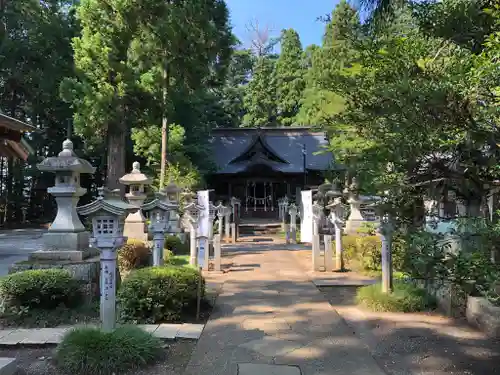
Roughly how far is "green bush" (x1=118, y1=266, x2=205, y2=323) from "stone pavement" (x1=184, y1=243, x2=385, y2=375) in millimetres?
515

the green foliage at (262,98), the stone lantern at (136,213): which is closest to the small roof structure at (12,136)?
the stone lantern at (136,213)

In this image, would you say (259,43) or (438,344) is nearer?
(438,344)

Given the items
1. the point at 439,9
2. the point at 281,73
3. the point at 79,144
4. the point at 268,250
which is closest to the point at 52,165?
the point at 439,9

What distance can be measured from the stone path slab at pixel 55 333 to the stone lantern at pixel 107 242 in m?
0.59

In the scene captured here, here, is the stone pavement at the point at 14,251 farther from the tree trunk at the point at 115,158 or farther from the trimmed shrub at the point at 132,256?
the tree trunk at the point at 115,158

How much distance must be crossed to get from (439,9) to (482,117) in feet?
3.72

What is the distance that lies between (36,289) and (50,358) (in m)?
1.55

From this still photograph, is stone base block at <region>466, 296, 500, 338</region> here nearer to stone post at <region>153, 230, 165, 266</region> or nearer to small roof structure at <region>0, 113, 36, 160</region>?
stone post at <region>153, 230, 165, 266</region>

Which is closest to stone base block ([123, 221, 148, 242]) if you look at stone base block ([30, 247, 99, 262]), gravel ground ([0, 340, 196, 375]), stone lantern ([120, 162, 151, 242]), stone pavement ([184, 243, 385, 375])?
stone lantern ([120, 162, 151, 242])

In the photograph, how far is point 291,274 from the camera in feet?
30.6

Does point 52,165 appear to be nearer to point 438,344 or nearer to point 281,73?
point 438,344

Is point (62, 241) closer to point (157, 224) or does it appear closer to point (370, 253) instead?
point (157, 224)

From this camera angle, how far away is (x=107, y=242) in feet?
14.7

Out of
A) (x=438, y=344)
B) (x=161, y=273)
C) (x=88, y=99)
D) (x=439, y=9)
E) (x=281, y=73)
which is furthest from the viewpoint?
(x=281, y=73)
